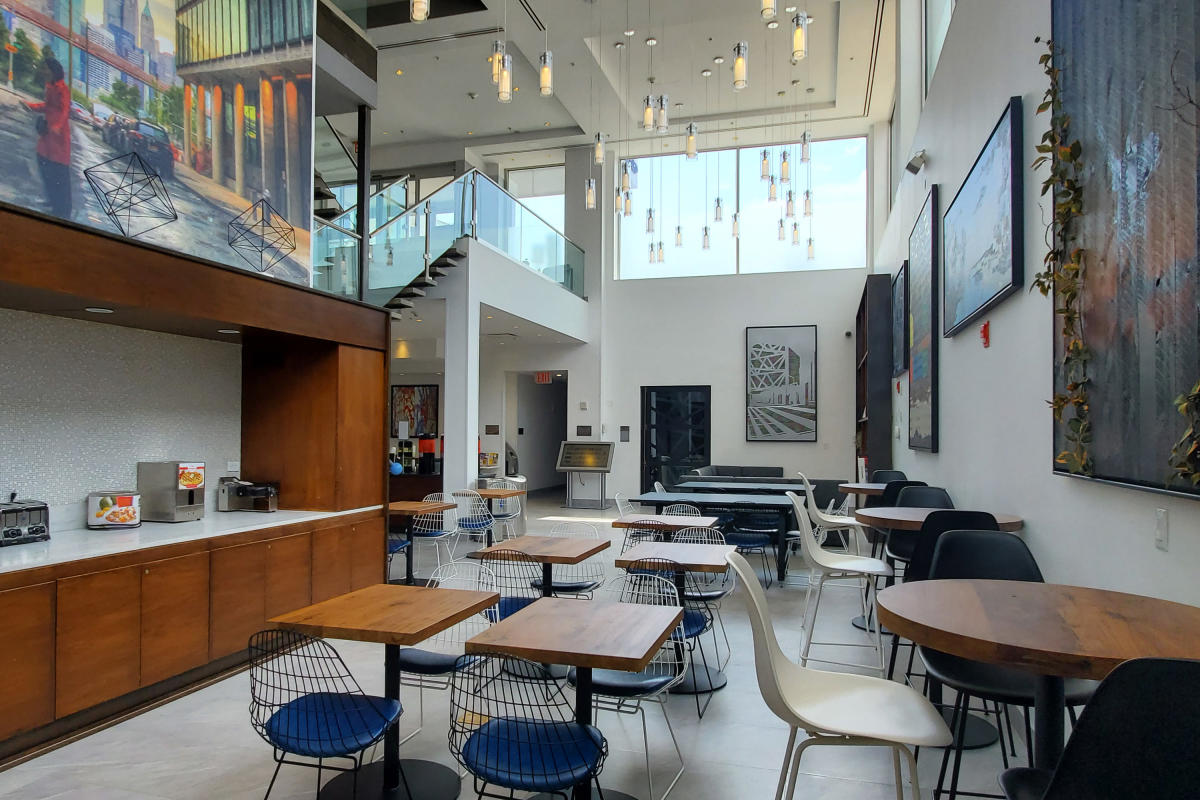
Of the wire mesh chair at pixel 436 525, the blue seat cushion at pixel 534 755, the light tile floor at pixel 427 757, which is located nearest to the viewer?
the blue seat cushion at pixel 534 755

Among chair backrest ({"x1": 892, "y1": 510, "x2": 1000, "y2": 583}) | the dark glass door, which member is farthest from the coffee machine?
the dark glass door

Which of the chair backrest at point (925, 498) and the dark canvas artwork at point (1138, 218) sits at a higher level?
the dark canvas artwork at point (1138, 218)

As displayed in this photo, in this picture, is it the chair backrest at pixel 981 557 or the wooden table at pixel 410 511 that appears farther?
the wooden table at pixel 410 511

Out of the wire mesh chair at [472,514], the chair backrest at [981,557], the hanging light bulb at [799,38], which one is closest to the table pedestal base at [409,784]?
the chair backrest at [981,557]

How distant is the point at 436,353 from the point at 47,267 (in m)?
8.10

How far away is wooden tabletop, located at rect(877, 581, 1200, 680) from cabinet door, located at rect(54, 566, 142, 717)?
3813 millimetres

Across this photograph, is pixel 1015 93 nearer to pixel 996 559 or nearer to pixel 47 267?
pixel 996 559

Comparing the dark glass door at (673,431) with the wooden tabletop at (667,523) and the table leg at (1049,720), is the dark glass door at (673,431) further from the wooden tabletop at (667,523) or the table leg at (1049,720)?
the table leg at (1049,720)

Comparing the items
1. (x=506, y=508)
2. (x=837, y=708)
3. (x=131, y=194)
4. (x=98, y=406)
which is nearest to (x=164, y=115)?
(x=131, y=194)

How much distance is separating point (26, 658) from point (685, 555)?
11.1 feet

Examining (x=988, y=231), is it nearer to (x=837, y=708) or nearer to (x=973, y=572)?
(x=973, y=572)

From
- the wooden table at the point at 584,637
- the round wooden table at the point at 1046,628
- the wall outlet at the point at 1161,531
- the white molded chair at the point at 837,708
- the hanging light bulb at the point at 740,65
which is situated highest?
the hanging light bulb at the point at 740,65

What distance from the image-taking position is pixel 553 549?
4586 mm

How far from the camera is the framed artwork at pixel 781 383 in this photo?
13.1 metres
